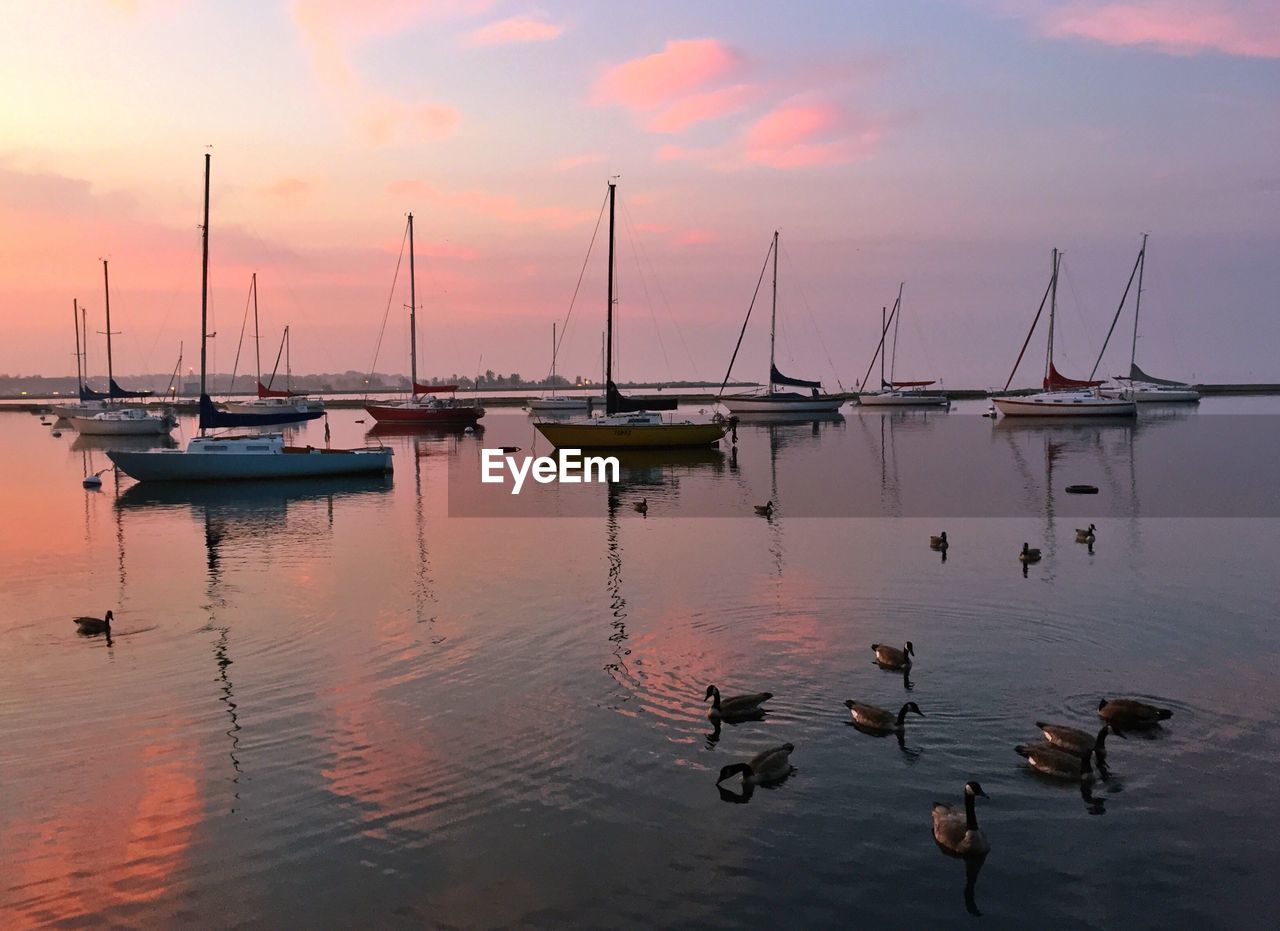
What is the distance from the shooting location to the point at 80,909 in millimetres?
10469

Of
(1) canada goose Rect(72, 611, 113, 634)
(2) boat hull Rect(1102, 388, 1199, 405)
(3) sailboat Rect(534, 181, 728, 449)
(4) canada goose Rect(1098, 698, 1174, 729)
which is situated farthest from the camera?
(2) boat hull Rect(1102, 388, 1199, 405)

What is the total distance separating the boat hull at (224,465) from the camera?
5144cm

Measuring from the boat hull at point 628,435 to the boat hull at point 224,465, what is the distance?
1712cm

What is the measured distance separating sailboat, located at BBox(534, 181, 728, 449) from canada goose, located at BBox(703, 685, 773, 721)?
49.6m

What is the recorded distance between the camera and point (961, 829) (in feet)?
37.8

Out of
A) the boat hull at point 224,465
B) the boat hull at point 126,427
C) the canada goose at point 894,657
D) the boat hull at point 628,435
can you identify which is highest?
the boat hull at point 126,427

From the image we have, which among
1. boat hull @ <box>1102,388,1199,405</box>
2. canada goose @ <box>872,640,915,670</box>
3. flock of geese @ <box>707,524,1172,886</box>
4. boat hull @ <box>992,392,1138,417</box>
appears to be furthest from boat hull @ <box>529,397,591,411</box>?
flock of geese @ <box>707,524,1172,886</box>

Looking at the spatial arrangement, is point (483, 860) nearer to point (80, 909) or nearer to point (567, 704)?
point (80, 909)

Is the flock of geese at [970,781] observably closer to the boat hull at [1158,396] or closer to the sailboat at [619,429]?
the sailboat at [619,429]

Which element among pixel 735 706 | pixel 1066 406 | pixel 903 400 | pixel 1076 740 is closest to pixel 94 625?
pixel 735 706

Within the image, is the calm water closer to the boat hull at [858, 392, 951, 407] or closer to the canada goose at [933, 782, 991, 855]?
the canada goose at [933, 782, 991, 855]

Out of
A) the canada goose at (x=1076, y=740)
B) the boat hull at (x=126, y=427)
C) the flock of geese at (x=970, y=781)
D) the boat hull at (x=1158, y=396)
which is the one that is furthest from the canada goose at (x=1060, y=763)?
the boat hull at (x=1158, y=396)

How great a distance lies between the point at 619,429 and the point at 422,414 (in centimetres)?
4069

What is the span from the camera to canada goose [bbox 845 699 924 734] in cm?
1490
